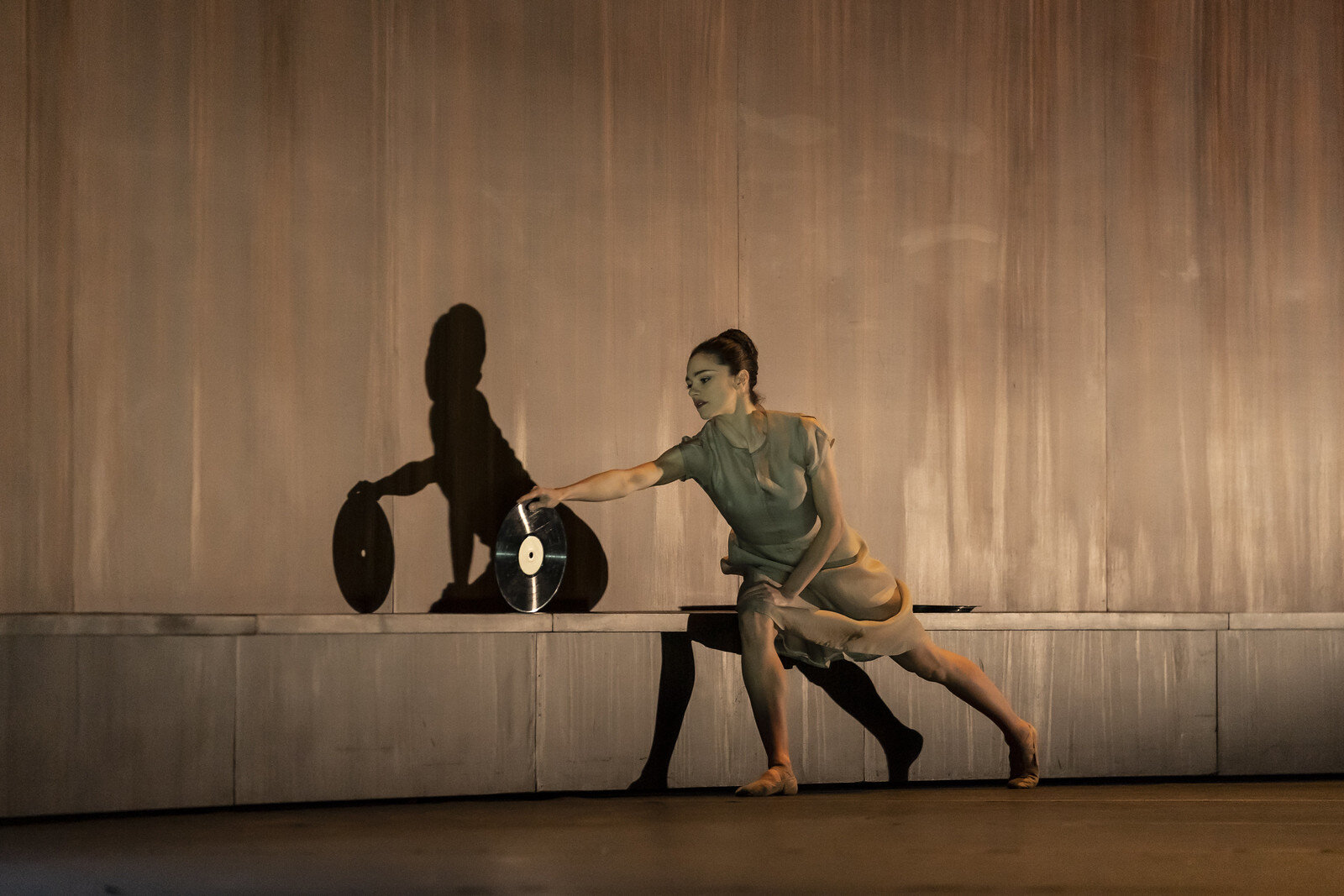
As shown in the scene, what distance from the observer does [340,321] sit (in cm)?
530

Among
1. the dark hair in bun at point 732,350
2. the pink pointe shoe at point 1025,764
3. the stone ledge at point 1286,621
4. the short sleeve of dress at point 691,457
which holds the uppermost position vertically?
the dark hair in bun at point 732,350

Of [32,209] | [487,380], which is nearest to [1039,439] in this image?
[487,380]

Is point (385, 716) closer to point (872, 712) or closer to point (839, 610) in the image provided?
point (839, 610)

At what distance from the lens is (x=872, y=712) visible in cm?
532

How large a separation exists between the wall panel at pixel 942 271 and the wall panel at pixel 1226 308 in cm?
18

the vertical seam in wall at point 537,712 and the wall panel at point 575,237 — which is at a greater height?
the wall panel at point 575,237

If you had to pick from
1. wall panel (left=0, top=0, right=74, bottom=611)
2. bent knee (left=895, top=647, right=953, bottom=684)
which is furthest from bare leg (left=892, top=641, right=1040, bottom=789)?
wall panel (left=0, top=0, right=74, bottom=611)

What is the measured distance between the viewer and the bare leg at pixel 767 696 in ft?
15.5

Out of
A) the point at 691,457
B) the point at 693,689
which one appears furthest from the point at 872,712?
the point at 691,457

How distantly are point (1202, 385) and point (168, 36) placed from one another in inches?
184

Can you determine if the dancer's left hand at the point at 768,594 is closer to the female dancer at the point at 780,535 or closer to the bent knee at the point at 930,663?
the female dancer at the point at 780,535

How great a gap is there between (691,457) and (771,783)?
1173 millimetres

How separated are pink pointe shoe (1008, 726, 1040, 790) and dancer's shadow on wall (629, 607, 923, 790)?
0.36 meters

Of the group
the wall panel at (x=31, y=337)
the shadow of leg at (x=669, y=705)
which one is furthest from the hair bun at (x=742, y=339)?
the wall panel at (x=31, y=337)
